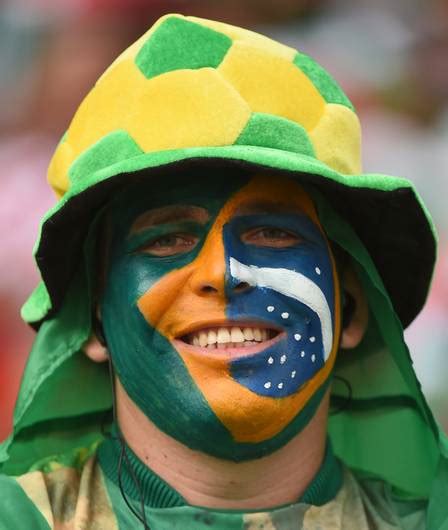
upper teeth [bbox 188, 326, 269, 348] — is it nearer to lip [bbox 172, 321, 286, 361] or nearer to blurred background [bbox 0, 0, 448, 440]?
lip [bbox 172, 321, 286, 361]

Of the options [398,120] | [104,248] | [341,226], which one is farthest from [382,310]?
[398,120]

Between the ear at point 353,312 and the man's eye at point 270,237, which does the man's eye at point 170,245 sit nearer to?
the man's eye at point 270,237

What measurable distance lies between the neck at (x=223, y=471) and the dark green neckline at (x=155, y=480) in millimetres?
14

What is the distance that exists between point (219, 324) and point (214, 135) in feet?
1.13

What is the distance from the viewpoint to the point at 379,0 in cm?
431

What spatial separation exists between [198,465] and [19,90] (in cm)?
233

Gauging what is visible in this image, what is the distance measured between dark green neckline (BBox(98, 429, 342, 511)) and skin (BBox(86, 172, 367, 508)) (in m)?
0.02

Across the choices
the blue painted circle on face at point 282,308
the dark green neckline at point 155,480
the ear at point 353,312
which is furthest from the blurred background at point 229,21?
the blue painted circle on face at point 282,308

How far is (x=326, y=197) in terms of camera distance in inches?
90.0

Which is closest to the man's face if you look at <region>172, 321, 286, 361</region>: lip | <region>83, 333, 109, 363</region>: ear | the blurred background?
<region>172, 321, 286, 361</region>: lip

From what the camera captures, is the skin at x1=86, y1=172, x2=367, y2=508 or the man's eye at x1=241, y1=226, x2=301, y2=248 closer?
the skin at x1=86, y1=172, x2=367, y2=508

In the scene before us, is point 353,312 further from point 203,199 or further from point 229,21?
point 229,21

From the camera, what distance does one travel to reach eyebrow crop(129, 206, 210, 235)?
218 centimetres

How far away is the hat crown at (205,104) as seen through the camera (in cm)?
214
